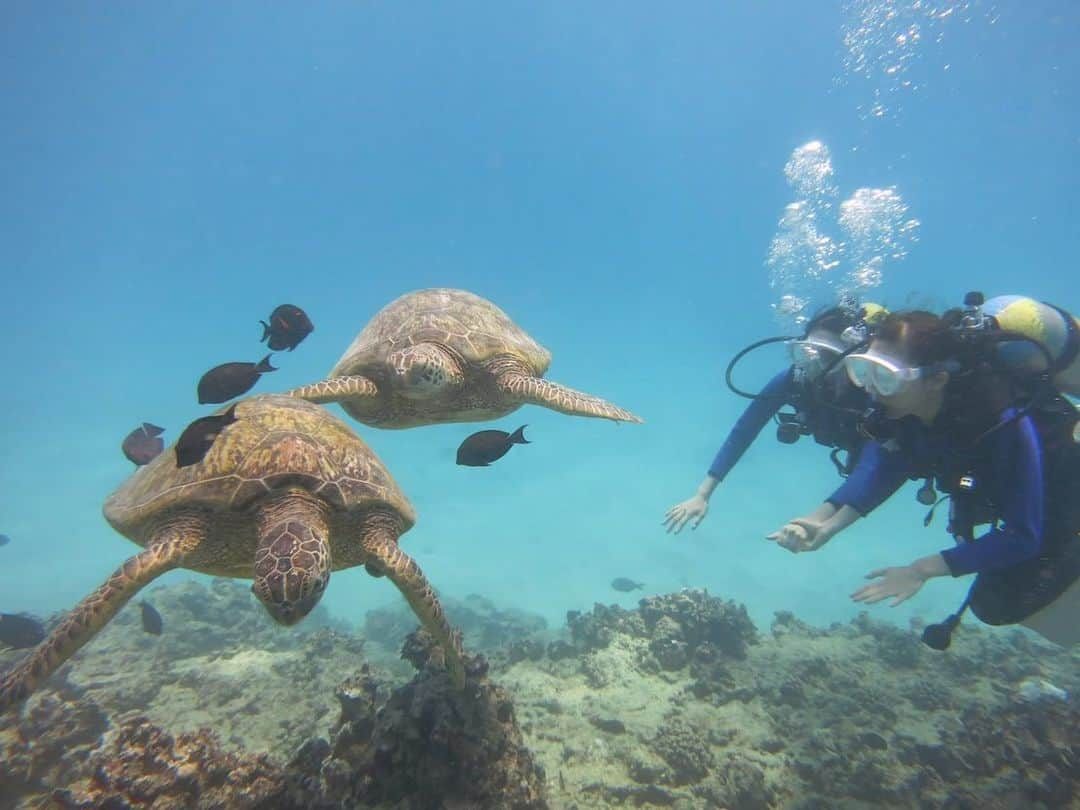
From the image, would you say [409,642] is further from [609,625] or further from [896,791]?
[609,625]

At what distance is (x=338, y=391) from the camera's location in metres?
7.07

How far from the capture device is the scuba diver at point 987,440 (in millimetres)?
5441

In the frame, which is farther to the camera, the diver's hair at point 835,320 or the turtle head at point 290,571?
the diver's hair at point 835,320

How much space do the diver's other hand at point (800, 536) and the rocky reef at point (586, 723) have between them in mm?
3044

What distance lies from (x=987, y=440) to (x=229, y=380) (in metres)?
8.96

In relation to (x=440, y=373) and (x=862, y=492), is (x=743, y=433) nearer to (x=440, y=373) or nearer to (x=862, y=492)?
(x=862, y=492)

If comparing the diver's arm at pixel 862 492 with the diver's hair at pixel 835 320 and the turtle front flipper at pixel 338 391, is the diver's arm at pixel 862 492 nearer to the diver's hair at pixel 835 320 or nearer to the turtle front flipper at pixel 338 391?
the diver's hair at pixel 835 320

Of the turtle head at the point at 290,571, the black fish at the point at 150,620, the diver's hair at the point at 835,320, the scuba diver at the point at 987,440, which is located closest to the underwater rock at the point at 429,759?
the turtle head at the point at 290,571

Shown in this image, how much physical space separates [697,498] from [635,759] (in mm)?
4333

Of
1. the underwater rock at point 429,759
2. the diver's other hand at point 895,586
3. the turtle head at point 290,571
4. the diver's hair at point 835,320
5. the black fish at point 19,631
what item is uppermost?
the diver's hair at point 835,320

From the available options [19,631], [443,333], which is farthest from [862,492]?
[19,631]

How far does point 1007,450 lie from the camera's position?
554 cm

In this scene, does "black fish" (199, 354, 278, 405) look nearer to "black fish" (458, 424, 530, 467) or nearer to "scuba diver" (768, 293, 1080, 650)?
"black fish" (458, 424, 530, 467)

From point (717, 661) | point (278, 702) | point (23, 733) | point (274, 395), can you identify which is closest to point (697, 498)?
point (717, 661)
